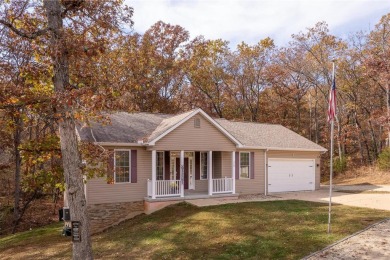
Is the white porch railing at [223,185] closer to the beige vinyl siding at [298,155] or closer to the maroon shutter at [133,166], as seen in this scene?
the beige vinyl siding at [298,155]

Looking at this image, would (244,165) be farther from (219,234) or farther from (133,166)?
(219,234)

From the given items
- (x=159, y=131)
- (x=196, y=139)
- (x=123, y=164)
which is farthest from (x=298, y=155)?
(x=123, y=164)

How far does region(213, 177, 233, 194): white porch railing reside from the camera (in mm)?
17812

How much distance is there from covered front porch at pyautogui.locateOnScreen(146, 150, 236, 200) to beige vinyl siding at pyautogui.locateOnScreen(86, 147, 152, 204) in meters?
0.38

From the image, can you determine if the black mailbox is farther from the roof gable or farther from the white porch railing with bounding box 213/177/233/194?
the white porch railing with bounding box 213/177/233/194

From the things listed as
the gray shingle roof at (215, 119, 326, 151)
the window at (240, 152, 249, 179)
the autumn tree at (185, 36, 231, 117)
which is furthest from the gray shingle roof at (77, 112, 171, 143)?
the autumn tree at (185, 36, 231, 117)

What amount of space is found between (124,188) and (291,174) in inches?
405

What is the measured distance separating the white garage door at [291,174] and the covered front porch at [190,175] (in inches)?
117

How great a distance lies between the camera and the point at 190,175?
18.8 metres

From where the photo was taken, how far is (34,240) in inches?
546

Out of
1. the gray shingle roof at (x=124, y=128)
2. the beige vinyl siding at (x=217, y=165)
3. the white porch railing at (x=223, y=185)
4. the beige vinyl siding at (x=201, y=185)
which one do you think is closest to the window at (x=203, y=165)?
the beige vinyl siding at (x=201, y=185)

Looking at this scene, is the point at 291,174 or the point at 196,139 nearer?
the point at 196,139

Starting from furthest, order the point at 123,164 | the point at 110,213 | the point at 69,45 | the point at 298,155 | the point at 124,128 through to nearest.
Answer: the point at 298,155 → the point at 124,128 → the point at 123,164 → the point at 110,213 → the point at 69,45

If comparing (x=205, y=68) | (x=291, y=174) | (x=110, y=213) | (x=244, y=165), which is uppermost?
(x=205, y=68)
